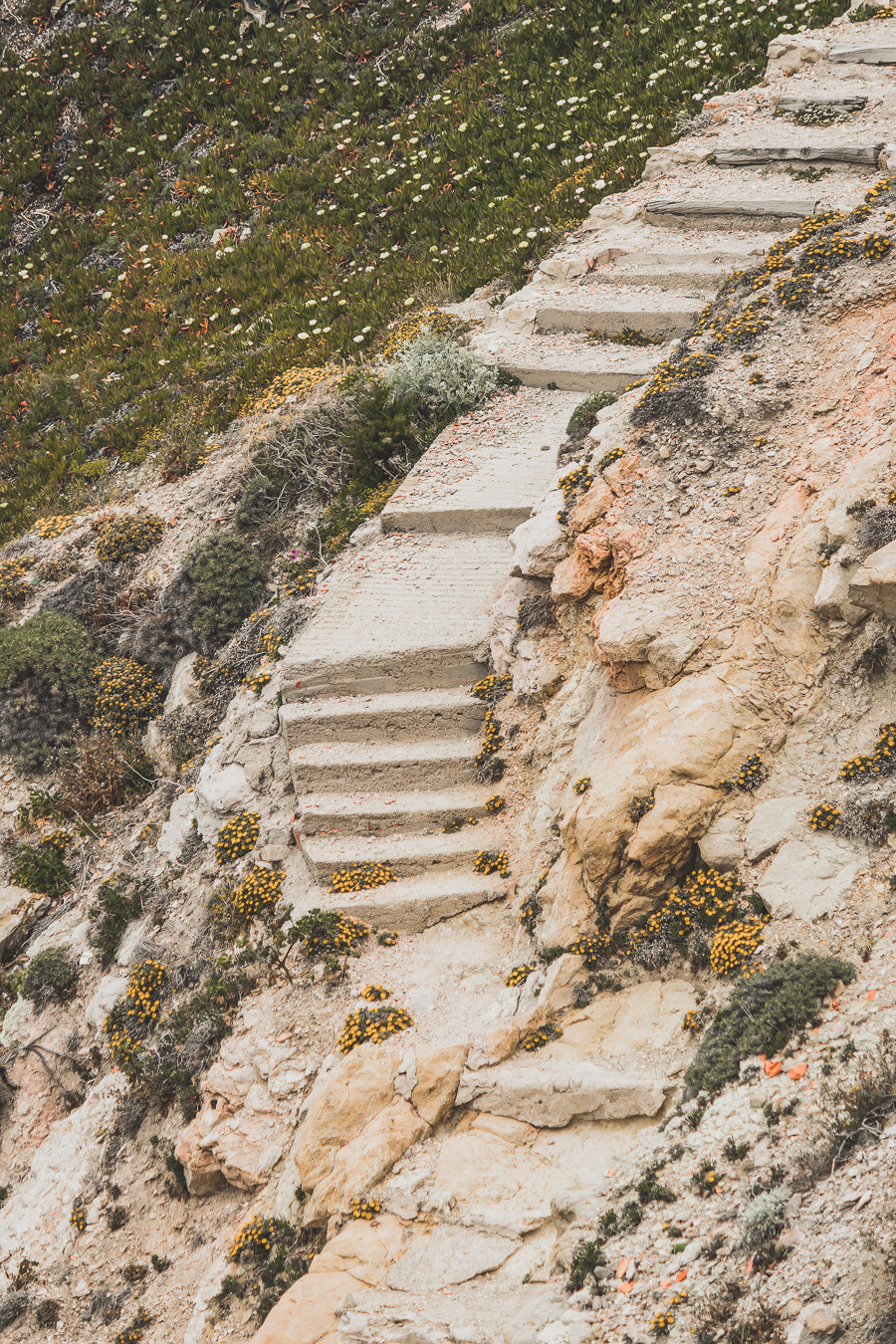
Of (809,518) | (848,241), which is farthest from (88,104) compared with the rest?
(809,518)

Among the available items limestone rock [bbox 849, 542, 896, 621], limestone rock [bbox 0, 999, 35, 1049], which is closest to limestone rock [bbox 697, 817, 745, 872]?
limestone rock [bbox 849, 542, 896, 621]

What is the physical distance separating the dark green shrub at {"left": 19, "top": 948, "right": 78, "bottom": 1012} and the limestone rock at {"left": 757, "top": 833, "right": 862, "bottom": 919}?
20.9 feet

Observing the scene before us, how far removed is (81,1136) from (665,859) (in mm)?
5125

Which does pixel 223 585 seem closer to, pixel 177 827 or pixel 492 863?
pixel 177 827

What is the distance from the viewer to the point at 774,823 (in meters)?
5.09

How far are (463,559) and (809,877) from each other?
4782mm

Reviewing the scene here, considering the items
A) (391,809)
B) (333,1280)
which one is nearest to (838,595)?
(391,809)

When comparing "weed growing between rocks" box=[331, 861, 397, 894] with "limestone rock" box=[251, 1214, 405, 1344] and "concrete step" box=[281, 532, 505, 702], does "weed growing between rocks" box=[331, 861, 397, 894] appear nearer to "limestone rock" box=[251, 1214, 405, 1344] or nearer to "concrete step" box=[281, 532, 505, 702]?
"concrete step" box=[281, 532, 505, 702]

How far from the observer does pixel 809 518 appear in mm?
5676

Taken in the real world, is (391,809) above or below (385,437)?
below

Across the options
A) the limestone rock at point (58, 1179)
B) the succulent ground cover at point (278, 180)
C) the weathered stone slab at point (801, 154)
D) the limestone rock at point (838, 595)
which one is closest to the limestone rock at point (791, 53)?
the succulent ground cover at point (278, 180)

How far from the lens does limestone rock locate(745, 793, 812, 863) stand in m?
5.03

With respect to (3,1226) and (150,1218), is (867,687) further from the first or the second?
(3,1226)

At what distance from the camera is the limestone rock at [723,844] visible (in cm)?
517
